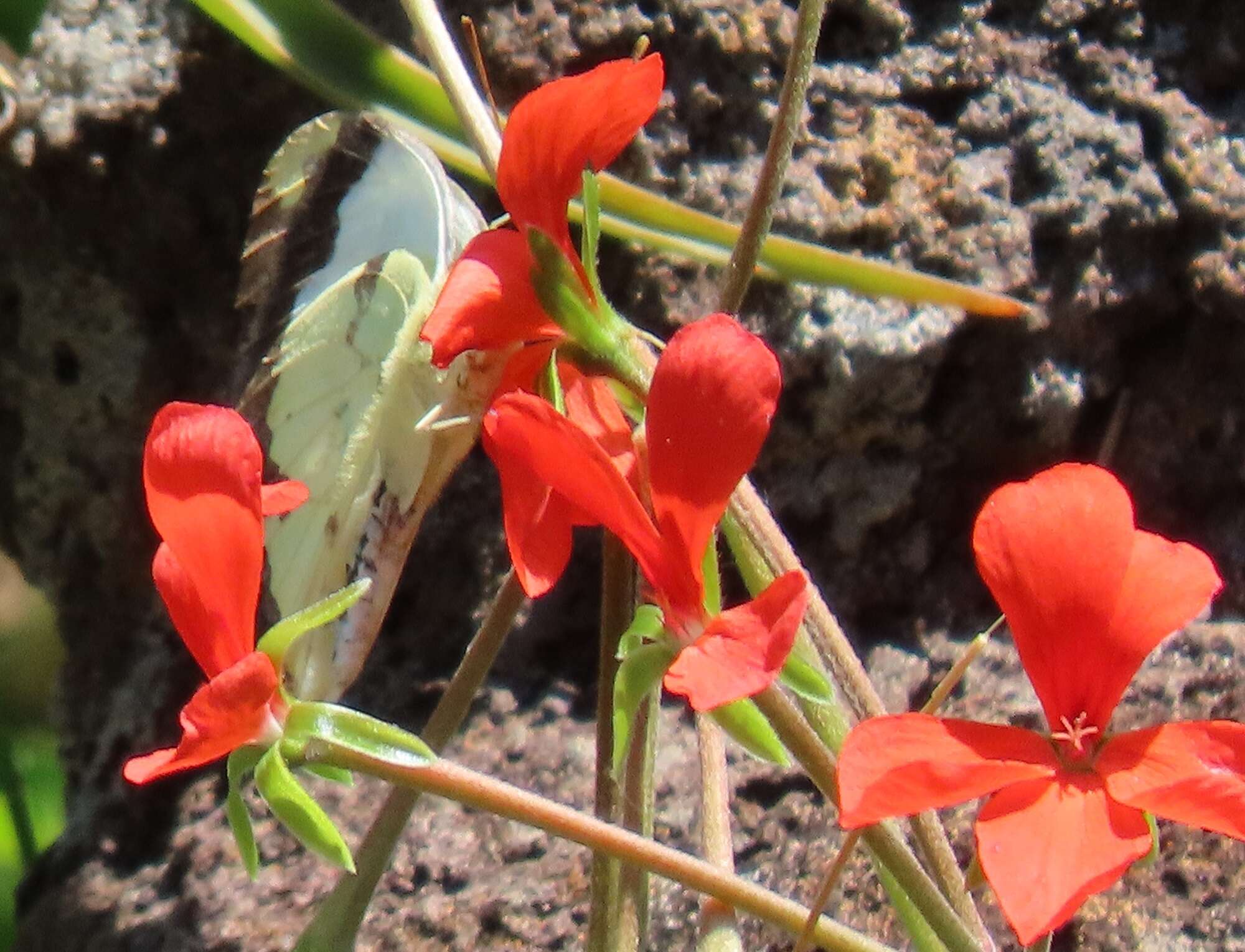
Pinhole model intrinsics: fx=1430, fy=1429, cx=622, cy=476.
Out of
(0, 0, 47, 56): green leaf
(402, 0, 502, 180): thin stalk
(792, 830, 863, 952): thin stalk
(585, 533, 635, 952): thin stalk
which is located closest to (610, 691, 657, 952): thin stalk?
(585, 533, 635, 952): thin stalk

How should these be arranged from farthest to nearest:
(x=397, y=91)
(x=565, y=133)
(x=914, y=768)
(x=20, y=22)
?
(x=20, y=22) → (x=397, y=91) → (x=565, y=133) → (x=914, y=768)

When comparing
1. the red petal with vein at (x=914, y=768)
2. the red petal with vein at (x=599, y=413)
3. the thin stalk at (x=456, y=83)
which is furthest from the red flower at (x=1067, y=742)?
the thin stalk at (x=456, y=83)

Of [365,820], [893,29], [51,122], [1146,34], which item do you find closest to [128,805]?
[365,820]

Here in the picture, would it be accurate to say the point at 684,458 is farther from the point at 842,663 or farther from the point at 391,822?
the point at 391,822

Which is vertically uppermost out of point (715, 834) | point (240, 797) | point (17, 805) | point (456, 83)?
point (456, 83)

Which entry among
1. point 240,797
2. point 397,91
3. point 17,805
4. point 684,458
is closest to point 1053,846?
point 684,458

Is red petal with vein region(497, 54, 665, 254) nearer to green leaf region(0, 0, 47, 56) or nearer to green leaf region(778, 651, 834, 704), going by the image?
green leaf region(778, 651, 834, 704)

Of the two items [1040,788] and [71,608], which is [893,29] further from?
[71,608]
